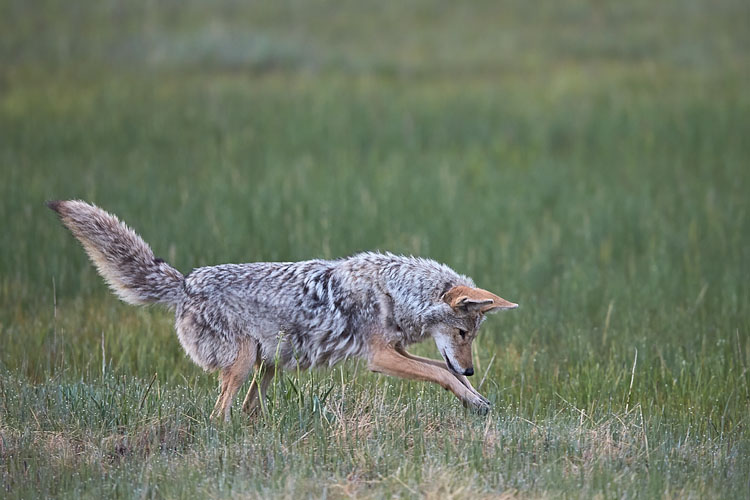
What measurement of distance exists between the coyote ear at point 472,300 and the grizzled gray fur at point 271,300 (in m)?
0.07

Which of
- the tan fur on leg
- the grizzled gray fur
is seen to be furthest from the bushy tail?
the tan fur on leg

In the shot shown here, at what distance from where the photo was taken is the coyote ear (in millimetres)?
6703

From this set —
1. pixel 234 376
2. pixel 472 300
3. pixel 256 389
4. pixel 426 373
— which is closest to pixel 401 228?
pixel 256 389

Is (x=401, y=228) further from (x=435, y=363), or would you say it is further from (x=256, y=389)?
(x=256, y=389)

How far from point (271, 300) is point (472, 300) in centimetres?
142

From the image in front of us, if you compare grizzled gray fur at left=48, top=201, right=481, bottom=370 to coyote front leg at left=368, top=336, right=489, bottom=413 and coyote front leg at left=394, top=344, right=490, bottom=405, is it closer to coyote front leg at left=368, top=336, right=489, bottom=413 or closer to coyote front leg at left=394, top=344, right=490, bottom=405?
coyote front leg at left=394, top=344, right=490, bottom=405

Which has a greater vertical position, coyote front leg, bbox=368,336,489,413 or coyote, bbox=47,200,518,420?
coyote, bbox=47,200,518,420

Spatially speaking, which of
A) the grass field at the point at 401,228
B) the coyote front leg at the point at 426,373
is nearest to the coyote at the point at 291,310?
the coyote front leg at the point at 426,373

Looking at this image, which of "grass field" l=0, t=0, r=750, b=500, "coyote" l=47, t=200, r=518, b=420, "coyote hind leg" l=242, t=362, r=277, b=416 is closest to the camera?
"grass field" l=0, t=0, r=750, b=500

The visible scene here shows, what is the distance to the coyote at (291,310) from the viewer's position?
668 centimetres

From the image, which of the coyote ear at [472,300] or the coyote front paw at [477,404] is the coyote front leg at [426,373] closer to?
the coyote front paw at [477,404]

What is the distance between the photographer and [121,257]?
6.89 m

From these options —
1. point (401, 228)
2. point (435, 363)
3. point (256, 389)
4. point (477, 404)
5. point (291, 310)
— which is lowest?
point (256, 389)

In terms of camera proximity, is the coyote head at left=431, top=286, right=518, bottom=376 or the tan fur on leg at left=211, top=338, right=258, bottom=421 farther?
the coyote head at left=431, top=286, right=518, bottom=376
